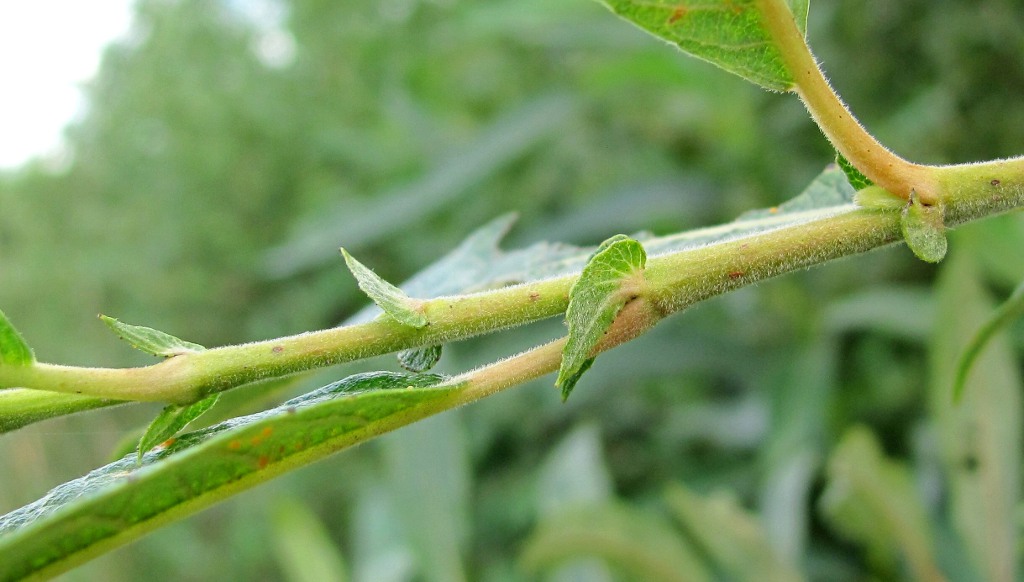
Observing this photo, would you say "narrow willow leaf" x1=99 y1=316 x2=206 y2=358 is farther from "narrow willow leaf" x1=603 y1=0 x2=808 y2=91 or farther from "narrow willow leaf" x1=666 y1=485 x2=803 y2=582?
"narrow willow leaf" x1=666 y1=485 x2=803 y2=582

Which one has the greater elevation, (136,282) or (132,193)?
(132,193)

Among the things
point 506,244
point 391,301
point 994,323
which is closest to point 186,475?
point 391,301

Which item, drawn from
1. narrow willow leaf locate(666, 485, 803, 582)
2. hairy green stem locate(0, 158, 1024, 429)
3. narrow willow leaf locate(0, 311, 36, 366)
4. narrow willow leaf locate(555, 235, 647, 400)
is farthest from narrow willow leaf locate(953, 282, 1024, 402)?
narrow willow leaf locate(0, 311, 36, 366)

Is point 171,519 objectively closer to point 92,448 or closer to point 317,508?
point 317,508

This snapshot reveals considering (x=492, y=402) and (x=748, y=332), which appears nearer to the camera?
(x=748, y=332)

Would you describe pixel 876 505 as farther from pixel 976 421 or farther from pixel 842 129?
pixel 842 129

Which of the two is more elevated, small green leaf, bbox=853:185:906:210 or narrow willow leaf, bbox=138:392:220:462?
narrow willow leaf, bbox=138:392:220:462

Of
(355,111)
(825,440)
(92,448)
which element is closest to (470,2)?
(355,111)
